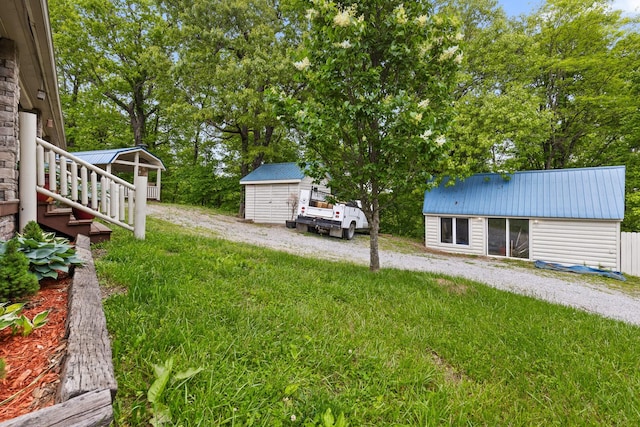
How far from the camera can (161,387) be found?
4.62ft

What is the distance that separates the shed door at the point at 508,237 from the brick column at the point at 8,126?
13.8 m

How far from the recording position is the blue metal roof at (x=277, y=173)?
50.4ft

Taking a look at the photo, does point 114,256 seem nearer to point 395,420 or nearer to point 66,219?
point 66,219

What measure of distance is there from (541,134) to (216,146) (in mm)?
20222

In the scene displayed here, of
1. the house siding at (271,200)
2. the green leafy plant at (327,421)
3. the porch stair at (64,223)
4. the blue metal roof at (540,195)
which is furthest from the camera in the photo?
the house siding at (271,200)

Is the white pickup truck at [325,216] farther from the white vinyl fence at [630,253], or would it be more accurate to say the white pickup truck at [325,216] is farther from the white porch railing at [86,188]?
the white vinyl fence at [630,253]

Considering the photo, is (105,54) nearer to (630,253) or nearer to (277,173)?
(277,173)

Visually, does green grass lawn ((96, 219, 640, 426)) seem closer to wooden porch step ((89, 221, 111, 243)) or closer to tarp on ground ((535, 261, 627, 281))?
wooden porch step ((89, 221, 111, 243))

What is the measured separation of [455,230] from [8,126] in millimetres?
13859

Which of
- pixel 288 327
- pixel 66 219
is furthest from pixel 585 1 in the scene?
pixel 66 219

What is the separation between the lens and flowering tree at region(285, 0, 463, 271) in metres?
4.53

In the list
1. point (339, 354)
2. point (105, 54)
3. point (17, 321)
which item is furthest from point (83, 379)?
point (105, 54)

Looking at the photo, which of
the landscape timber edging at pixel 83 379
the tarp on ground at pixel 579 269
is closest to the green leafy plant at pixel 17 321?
the landscape timber edging at pixel 83 379

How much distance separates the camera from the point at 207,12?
1525 centimetres
